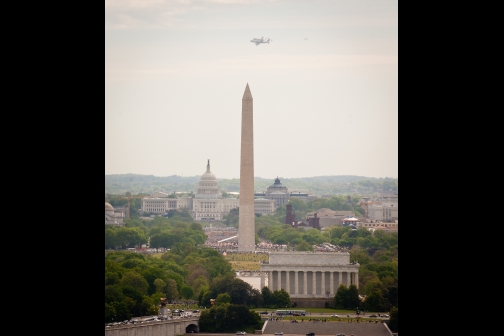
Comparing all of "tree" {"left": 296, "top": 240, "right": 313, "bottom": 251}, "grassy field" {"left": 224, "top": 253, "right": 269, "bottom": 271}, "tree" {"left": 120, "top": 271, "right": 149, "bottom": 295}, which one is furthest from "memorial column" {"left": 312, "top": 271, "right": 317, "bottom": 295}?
"tree" {"left": 296, "top": 240, "right": 313, "bottom": 251}

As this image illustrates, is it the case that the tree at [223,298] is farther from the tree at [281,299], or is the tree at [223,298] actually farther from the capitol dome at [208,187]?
the capitol dome at [208,187]

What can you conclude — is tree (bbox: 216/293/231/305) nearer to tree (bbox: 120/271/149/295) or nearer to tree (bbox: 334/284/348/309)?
tree (bbox: 120/271/149/295)

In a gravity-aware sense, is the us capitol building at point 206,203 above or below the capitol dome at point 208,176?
below

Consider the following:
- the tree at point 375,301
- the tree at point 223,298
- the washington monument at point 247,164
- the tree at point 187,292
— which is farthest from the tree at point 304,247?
the tree at point 223,298
